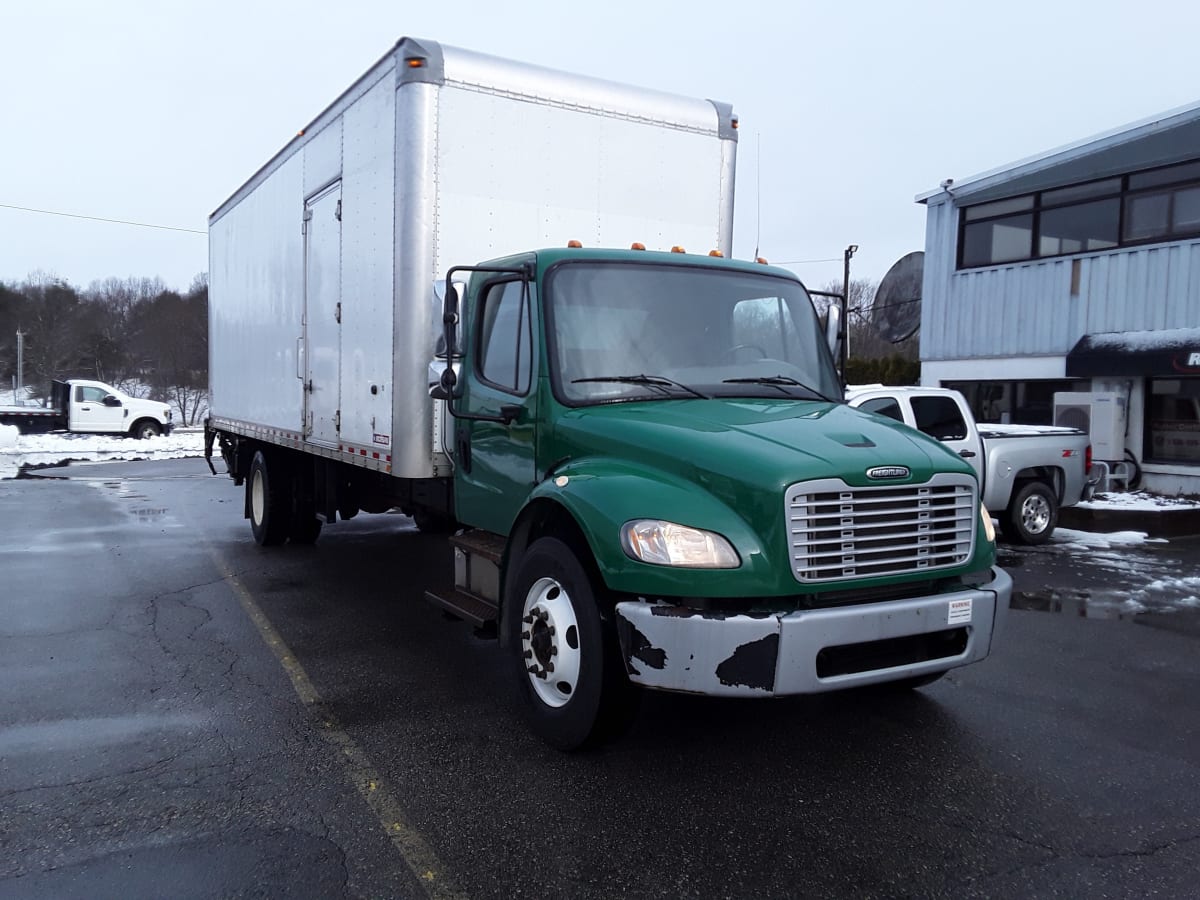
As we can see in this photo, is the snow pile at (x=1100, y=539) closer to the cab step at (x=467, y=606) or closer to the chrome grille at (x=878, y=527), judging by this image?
the chrome grille at (x=878, y=527)

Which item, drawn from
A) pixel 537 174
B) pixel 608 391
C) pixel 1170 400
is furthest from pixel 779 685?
pixel 1170 400

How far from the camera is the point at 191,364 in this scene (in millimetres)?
61000

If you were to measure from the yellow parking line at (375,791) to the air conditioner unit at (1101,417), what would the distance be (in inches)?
527

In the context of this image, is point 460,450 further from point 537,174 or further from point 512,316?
point 537,174

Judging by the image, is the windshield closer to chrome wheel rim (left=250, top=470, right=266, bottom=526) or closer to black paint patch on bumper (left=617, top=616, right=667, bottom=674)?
black paint patch on bumper (left=617, top=616, right=667, bottom=674)

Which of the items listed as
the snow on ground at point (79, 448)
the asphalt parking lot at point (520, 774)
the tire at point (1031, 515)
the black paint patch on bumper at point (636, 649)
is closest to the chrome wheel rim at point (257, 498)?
the asphalt parking lot at point (520, 774)

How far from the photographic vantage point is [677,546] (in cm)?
383

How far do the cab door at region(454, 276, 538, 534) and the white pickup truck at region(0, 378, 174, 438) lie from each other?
2841cm

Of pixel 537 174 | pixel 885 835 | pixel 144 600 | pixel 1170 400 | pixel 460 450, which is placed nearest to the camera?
pixel 885 835

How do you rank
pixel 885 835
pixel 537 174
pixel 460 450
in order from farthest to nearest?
pixel 537 174 < pixel 460 450 < pixel 885 835

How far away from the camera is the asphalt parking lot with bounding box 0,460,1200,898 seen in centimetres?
333

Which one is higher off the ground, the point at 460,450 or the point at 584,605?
the point at 460,450

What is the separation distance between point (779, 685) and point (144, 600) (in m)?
5.88

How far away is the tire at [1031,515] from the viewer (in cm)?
1091
